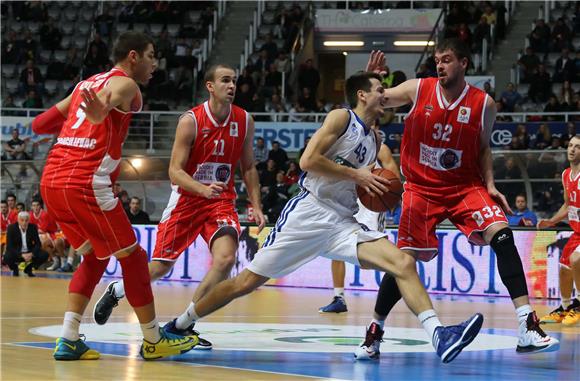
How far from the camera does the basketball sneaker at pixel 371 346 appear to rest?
7672 mm

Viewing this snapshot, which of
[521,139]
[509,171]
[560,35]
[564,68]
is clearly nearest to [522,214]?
[509,171]

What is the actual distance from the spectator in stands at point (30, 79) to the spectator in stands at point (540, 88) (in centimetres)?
1184

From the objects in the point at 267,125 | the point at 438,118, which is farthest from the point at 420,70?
the point at 438,118

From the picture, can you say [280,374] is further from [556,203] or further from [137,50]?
[556,203]

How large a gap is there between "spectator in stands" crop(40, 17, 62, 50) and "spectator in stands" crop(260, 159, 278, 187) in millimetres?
12006

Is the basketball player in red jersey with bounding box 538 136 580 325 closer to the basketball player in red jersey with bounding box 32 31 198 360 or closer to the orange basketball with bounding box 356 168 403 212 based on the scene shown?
the orange basketball with bounding box 356 168 403 212

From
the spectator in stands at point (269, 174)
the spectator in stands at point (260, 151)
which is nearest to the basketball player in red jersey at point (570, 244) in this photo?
the spectator in stands at point (269, 174)

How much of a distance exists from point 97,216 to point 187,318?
1.14m

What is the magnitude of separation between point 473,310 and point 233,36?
18.5 meters

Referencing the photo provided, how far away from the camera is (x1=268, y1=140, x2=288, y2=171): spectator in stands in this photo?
807 inches

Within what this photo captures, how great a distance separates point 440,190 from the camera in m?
8.24

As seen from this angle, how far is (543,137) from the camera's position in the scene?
63.7 feet

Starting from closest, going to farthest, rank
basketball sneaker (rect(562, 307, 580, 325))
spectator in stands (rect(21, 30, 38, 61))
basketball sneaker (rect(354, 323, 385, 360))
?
basketball sneaker (rect(354, 323, 385, 360))
basketball sneaker (rect(562, 307, 580, 325))
spectator in stands (rect(21, 30, 38, 61))

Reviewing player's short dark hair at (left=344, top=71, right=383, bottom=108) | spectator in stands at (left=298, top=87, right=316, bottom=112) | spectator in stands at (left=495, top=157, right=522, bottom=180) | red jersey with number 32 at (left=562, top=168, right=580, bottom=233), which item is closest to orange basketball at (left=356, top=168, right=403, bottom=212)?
player's short dark hair at (left=344, top=71, right=383, bottom=108)
